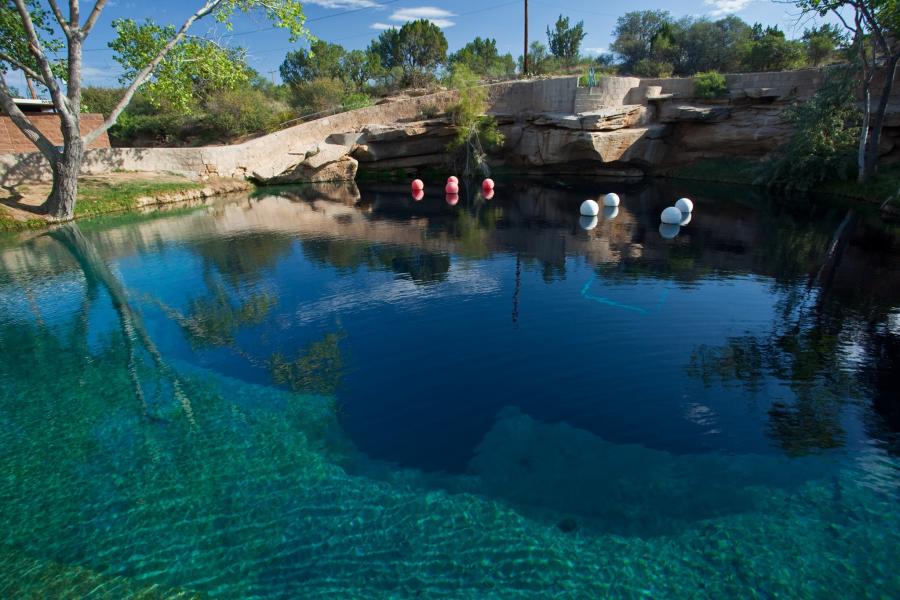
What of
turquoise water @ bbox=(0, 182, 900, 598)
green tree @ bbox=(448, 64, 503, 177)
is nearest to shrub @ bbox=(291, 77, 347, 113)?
green tree @ bbox=(448, 64, 503, 177)

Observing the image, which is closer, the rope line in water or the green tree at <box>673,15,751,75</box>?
the rope line in water

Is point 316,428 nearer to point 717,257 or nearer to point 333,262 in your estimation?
point 333,262

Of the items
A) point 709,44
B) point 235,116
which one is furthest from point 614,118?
point 235,116

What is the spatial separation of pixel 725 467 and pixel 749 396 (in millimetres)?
1613

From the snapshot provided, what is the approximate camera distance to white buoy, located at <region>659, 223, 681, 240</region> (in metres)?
15.1

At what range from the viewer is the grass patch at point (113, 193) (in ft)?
→ 63.0

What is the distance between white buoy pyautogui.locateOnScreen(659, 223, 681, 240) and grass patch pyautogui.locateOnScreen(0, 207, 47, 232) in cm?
1989

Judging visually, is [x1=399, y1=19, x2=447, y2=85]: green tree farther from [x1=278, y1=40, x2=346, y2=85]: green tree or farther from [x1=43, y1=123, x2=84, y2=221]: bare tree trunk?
[x1=43, y1=123, x2=84, y2=221]: bare tree trunk

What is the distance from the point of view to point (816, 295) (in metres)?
9.77

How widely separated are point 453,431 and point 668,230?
12.6m

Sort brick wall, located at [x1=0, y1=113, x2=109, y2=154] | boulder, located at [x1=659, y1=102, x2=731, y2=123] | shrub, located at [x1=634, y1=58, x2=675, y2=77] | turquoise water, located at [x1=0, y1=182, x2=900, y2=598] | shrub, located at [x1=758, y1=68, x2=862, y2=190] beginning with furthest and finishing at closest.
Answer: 1. shrub, located at [x1=634, y1=58, x2=675, y2=77]
2. boulder, located at [x1=659, y1=102, x2=731, y2=123]
3. shrub, located at [x1=758, y1=68, x2=862, y2=190]
4. brick wall, located at [x1=0, y1=113, x2=109, y2=154]
5. turquoise water, located at [x1=0, y1=182, x2=900, y2=598]

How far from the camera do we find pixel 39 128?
2147 centimetres

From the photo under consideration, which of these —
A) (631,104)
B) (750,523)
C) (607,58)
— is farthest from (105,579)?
(607,58)

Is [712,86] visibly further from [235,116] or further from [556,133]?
[235,116]
